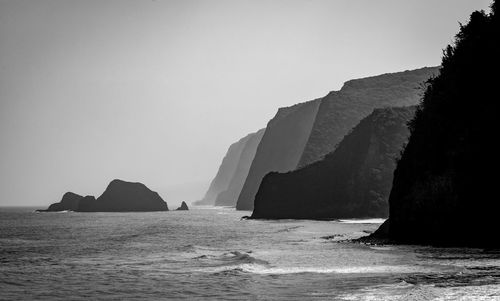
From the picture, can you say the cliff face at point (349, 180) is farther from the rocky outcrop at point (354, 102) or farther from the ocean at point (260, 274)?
the ocean at point (260, 274)

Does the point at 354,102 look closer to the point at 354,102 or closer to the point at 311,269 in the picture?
the point at 354,102

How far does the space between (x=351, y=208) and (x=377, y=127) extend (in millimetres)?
21313

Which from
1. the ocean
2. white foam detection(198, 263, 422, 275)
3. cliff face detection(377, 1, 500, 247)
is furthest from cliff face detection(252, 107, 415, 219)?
white foam detection(198, 263, 422, 275)

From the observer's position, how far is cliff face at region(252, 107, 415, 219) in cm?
11275

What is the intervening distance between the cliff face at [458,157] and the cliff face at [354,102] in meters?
111

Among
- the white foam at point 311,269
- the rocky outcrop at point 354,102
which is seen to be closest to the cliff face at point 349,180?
the rocky outcrop at point 354,102

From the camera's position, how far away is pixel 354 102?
582 ft

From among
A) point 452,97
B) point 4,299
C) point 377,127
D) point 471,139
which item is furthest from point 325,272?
point 377,127

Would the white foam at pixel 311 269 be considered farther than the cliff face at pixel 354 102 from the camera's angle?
No

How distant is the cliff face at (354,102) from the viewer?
547ft

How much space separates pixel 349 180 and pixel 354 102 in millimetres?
67925

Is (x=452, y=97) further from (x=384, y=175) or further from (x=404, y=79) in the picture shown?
(x=404, y=79)

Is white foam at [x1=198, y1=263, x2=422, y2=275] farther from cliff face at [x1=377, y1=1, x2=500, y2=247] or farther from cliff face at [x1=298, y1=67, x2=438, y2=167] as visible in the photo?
cliff face at [x1=298, y1=67, x2=438, y2=167]

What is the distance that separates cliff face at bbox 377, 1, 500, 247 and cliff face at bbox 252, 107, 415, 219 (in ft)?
200
